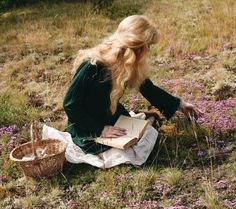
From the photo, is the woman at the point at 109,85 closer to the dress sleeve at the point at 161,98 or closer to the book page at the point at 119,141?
the book page at the point at 119,141

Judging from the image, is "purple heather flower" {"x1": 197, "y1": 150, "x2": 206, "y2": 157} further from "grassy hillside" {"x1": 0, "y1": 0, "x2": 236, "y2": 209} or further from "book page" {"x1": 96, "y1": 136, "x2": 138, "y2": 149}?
"book page" {"x1": 96, "y1": 136, "x2": 138, "y2": 149}

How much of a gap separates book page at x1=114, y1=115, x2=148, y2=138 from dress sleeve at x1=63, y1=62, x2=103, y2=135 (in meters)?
0.24

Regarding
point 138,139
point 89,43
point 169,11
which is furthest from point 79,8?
point 138,139

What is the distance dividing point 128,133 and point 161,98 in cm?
85

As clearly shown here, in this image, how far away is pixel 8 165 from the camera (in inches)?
258

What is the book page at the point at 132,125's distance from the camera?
6159mm

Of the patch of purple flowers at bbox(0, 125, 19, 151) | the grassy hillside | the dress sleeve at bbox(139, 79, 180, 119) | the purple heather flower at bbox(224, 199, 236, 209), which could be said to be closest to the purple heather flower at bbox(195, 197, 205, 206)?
the grassy hillside

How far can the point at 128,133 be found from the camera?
20.3 ft

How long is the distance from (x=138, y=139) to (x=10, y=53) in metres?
6.49

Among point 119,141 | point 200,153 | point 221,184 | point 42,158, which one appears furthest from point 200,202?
point 42,158

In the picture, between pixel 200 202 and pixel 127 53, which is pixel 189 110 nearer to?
pixel 127 53

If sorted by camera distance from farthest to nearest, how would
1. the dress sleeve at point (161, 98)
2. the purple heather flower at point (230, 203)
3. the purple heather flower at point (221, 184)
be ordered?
the dress sleeve at point (161, 98), the purple heather flower at point (221, 184), the purple heather flower at point (230, 203)

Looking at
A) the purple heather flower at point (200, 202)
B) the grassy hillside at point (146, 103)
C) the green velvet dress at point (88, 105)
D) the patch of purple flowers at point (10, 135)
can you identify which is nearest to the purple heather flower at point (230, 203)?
the grassy hillside at point (146, 103)

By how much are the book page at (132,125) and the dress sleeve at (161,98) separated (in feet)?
1.99
